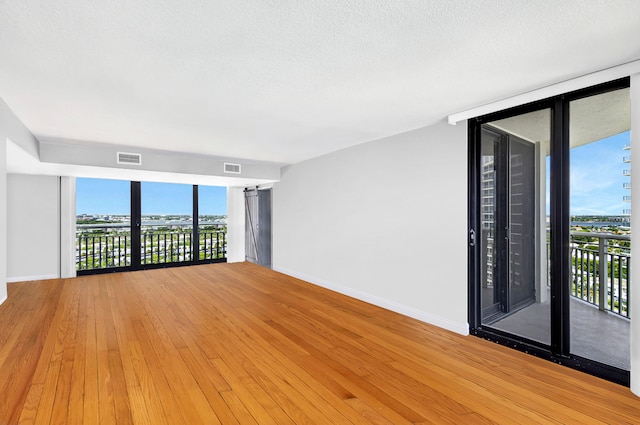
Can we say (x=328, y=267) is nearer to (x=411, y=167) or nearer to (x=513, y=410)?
(x=411, y=167)

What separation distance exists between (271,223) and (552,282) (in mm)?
5016

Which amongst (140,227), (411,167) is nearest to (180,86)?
(411,167)

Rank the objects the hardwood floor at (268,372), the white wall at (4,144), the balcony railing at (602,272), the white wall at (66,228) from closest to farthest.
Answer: the hardwood floor at (268,372) < the white wall at (4,144) < the balcony railing at (602,272) < the white wall at (66,228)

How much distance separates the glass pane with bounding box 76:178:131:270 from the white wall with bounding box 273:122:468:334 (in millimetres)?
3949

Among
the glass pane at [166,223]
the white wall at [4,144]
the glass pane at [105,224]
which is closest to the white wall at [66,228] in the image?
the glass pane at [105,224]

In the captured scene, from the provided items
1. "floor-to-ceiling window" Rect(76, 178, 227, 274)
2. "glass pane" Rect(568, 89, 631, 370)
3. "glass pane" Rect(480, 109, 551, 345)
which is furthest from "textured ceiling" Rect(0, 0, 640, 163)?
"floor-to-ceiling window" Rect(76, 178, 227, 274)

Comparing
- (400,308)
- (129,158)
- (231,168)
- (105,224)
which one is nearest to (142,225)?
(105,224)

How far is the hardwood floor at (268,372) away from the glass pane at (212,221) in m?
4.00

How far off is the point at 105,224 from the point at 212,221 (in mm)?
2218

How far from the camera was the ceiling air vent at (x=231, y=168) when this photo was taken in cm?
562

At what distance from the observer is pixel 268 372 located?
2.23 m

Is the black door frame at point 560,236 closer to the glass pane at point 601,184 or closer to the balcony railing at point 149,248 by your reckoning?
the glass pane at point 601,184

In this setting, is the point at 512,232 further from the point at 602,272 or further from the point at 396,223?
the point at 396,223

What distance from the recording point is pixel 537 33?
165 centimetres
